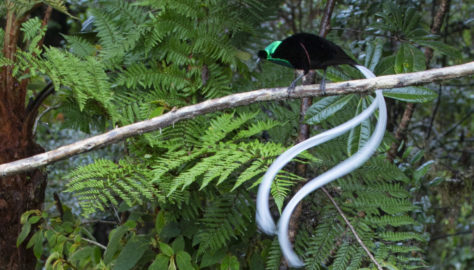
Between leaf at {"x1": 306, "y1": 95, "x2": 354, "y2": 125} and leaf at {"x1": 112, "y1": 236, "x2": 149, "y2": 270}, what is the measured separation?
717 mm

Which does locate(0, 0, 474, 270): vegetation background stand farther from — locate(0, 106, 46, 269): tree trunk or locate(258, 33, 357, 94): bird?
locate(258, 33, 357, 94): bird

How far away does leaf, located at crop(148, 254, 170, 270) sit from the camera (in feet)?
4.77

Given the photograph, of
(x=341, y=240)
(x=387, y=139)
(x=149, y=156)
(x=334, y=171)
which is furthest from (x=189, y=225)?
(x=387, y=139)

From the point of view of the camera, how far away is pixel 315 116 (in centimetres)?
144

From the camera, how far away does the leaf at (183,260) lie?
144 centimetres

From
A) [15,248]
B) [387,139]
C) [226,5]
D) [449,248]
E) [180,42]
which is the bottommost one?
[449,248]

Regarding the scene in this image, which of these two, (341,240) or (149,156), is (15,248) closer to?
(149,156)

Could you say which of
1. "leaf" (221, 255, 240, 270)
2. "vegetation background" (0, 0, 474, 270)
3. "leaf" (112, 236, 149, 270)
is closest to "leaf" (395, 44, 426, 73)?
"vegetation background" (0, 0, 474, 270)

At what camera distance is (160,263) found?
1462 millimetres

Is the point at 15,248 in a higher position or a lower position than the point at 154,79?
lower

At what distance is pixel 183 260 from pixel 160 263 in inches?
3.1

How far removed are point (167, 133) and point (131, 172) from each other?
0.19 m

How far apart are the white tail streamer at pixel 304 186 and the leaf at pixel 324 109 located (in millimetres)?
163

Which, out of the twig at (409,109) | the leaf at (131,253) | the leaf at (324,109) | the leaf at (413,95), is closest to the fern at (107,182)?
the leaf at (131,253)
